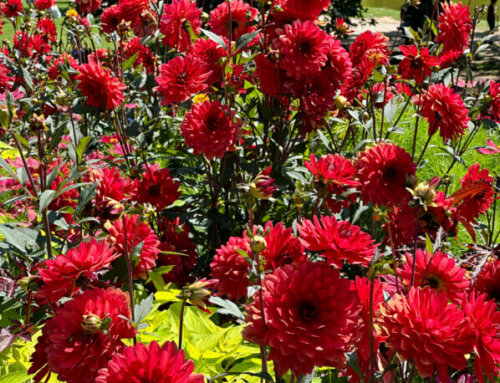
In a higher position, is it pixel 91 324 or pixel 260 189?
pixel 260 189

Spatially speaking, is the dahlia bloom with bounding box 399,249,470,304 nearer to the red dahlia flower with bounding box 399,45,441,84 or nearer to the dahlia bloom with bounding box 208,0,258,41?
the red dahlia flower with bounding box 399,45,441,84

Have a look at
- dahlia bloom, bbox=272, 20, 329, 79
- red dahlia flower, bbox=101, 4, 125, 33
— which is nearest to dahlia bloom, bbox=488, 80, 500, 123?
dahlia bloom, bbox=272, 20, 329, 79

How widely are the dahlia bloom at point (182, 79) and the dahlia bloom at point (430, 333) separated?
106 cm

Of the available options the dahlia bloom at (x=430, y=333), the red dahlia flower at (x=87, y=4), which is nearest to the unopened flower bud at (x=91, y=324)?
the dahlia bloom at (x=430, y=333)

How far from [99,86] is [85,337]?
95cm

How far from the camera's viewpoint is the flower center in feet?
2.80

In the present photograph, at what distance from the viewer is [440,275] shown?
1.05 meters

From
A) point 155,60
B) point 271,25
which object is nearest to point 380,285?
point 271,25

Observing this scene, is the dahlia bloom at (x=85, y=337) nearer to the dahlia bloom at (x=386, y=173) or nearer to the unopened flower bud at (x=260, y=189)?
the unopened flower bud at (x=260, y=189)

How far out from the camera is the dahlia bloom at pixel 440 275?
103 cm

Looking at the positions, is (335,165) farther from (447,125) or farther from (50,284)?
(50,284)

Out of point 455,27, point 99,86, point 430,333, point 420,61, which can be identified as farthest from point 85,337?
point 455,27

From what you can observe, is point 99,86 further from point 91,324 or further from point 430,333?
point 430,333

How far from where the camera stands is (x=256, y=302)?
923 millimetres
